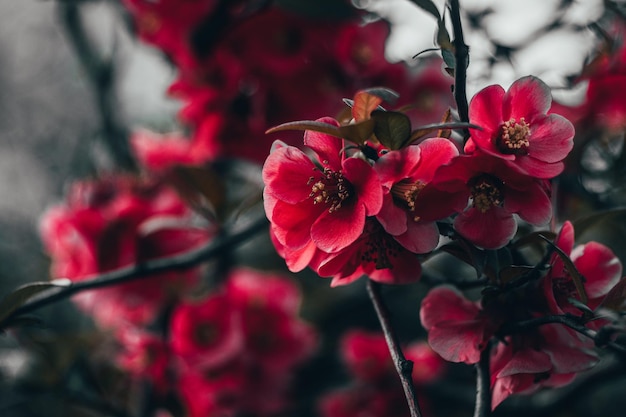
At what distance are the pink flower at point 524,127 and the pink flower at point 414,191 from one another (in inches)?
1.2

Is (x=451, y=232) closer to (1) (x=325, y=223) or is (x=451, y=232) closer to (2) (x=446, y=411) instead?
(1) (x=325, y=223)

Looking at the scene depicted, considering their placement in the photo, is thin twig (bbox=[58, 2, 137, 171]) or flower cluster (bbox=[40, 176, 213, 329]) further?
thin twig (bbox=[58, 2, 137, 171])

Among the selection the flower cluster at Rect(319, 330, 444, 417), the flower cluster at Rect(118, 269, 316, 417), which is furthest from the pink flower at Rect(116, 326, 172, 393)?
the flower cluster at Rect(319, 330, 444, 417)

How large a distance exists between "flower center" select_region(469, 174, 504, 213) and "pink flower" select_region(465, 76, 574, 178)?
0.02 m

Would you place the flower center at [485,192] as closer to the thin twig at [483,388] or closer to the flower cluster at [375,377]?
the thin twig at [483,388]

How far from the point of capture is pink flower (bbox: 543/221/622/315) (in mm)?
528

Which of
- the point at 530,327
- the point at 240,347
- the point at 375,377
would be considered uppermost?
the point at 530,327

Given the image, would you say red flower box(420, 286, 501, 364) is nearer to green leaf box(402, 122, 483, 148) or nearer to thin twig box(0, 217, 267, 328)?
green leaf box(402, 122, 483, 148)

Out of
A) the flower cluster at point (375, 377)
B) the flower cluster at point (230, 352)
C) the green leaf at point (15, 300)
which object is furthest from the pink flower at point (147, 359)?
the green leaf at point (15, 300)

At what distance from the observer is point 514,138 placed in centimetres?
50

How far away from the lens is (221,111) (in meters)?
1.09

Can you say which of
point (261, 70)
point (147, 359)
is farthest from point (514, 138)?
point (147, 359)

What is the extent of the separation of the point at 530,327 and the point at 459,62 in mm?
217

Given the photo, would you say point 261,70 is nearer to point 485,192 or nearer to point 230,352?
point 230,352
